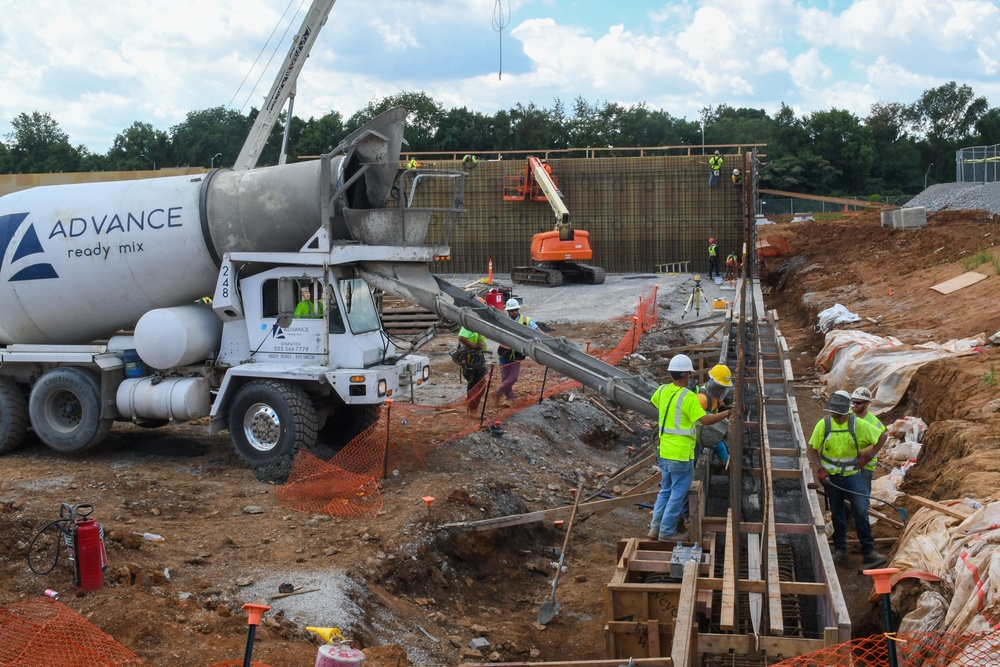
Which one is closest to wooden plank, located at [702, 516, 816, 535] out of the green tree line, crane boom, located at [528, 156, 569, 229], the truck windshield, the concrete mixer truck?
the concrete mixer truck

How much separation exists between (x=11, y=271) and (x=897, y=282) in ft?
65.4

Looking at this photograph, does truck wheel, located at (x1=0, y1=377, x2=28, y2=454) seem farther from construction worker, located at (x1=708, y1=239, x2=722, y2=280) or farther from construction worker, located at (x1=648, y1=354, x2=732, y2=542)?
construction worker, located at (x1=708, y1=239, x2=722, y2=280)

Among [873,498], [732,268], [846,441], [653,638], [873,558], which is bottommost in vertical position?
[873,558]

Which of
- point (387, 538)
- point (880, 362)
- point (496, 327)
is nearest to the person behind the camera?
point (387, 538)

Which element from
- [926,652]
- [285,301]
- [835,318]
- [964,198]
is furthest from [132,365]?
[964,198]

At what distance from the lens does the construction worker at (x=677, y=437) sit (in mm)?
8172

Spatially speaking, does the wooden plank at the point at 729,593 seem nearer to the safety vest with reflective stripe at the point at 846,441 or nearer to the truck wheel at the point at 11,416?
the safety vest with reflective stripe at the point at 846,441

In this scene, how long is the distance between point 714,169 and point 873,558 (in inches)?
1016

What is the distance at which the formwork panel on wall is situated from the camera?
110ft

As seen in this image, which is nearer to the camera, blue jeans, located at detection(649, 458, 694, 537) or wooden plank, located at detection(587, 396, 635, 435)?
blue jeans, located at detection(649, 458, 694, 537)

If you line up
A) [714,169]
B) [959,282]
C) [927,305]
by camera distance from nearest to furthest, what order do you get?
[927,305] → [959,282] → [714,169]

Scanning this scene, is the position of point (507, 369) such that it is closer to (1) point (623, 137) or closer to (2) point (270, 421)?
(2) point (270, 421)

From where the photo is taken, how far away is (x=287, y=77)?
25.9 meters

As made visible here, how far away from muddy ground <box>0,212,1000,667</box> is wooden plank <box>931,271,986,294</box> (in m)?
4.92
